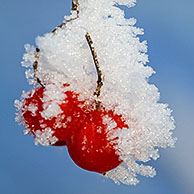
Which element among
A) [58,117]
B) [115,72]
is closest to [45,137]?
[58,117]

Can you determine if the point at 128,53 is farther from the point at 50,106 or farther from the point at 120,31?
the point at 50,106

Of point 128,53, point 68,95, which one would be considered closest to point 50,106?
point 68,95

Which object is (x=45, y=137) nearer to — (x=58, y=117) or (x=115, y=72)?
(x=58, y=117)

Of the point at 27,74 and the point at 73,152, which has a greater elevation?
the point at 27,74
